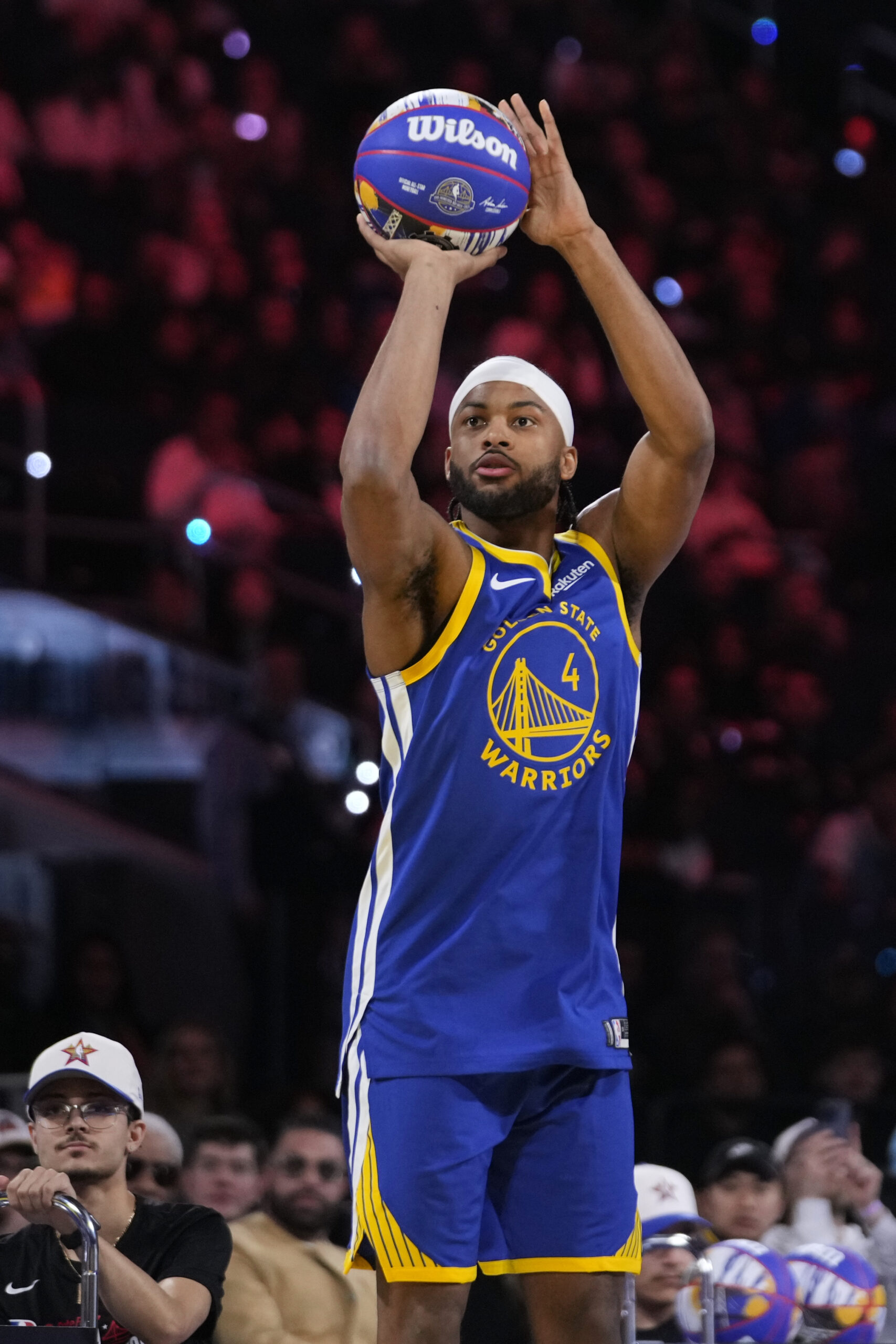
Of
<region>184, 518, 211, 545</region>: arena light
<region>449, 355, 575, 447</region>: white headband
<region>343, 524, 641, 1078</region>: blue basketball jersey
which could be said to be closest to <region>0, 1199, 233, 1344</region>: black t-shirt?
<region>343, 524, 641, 1078</region>: blue basketball jersey

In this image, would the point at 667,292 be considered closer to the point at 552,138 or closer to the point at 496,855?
the point at 552,138

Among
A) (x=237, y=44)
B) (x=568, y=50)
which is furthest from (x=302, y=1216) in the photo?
(x=568, y=50)

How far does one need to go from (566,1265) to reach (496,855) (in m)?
0.69

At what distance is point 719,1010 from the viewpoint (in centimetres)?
782

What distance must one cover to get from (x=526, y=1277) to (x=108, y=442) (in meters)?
6.84

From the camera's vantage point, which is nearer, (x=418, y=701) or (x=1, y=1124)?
(x=418, y=701)

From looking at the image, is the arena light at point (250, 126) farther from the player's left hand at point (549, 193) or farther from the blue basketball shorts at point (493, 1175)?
the blue basketball shorts at point (493, 1175)

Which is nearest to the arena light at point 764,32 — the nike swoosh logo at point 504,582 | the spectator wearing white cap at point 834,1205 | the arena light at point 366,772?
the arena light at point 366,772

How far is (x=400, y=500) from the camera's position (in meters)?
3.16

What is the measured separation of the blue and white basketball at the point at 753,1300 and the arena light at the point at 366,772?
394 centimetres

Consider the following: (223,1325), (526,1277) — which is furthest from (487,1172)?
(223,1325)

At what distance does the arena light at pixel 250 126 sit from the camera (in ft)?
40.2

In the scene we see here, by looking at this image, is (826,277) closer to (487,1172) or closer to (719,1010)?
(719,1010)

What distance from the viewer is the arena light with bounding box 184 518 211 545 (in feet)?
29.5
